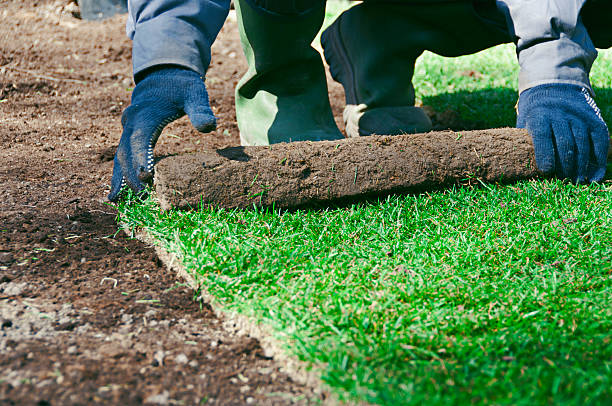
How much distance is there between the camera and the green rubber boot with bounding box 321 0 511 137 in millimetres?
3453

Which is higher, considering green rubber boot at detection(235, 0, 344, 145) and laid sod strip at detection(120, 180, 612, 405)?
green rubber boot at detection(235, 0, 344, 145)

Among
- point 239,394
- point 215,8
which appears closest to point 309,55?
point 215,8

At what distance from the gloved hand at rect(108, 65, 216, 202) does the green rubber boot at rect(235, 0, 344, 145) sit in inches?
34.8

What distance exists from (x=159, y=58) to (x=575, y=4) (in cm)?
213

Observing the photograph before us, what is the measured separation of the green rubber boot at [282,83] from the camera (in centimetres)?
306

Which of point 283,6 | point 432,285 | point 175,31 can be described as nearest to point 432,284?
point 432,285

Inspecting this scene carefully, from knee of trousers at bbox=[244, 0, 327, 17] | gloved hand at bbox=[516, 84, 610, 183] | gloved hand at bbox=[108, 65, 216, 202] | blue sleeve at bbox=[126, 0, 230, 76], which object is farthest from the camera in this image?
knee of trousers at bbox=[244, 0, 327, 17]

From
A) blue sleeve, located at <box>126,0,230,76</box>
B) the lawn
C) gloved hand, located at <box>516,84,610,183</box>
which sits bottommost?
the lawn

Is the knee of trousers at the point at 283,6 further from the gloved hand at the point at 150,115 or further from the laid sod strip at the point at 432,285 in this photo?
the laid sod strip at the point at 432,285

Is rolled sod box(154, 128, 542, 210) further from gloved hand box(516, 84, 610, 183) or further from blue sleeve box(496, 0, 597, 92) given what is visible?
blue sleeve box(496, 0, 597, 92)

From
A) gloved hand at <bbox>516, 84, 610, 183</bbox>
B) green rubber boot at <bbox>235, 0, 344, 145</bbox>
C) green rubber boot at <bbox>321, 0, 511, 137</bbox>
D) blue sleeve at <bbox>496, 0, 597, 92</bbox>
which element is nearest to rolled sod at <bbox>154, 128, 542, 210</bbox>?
gloved hand at <bbox>516, 84, 610, 183</bbox>

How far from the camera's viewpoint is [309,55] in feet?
10.8

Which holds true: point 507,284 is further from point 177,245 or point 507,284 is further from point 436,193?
point 177,245

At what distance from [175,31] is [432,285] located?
A: 1.58 metres
